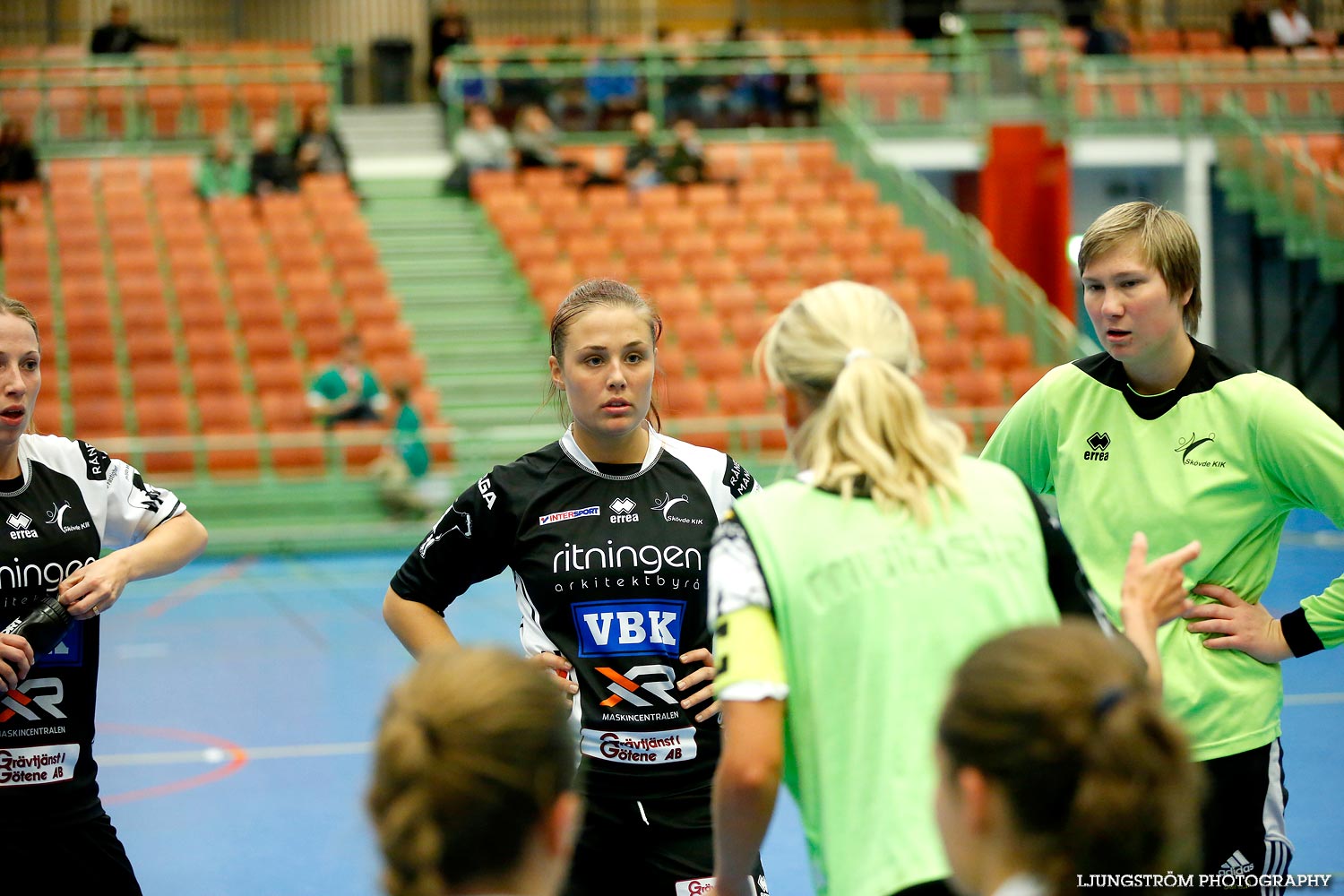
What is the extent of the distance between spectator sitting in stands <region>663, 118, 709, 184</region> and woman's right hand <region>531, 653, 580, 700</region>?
15.0 m

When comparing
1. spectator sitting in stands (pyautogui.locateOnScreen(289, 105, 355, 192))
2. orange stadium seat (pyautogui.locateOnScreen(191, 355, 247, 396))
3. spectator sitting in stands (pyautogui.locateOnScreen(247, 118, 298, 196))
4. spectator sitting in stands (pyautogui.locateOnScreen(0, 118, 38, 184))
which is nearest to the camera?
orange stadium seat (pyautogui.locateOnScreen(191, 355, 247, 396))

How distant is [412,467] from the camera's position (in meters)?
12.9

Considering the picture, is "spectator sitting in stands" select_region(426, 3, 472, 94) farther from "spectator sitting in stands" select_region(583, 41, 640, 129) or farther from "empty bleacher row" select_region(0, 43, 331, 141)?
"spectator sitting in stands" select_region(583, 41, 640, 129)

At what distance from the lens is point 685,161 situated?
17.6m

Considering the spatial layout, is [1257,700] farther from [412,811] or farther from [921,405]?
[412,811]

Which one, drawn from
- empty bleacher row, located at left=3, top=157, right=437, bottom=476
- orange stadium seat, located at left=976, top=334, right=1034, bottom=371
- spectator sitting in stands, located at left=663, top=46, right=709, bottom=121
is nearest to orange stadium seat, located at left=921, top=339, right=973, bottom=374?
orange stadium seat, located at left=976, top=334, right=1034, bottom=371

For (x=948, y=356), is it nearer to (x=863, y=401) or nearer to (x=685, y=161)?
(x=685, y=161)

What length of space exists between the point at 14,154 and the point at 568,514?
15362mm

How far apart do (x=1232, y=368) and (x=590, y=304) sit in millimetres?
1390

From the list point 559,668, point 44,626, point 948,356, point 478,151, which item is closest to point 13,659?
point 44,626

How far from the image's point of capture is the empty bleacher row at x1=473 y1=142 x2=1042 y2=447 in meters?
15.1

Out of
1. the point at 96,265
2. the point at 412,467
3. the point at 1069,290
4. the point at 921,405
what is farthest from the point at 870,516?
the point at 1069,290

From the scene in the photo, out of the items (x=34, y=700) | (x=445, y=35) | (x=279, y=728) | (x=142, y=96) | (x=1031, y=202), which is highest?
(x=445, y=35)

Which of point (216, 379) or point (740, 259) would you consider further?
point (740, 259)
